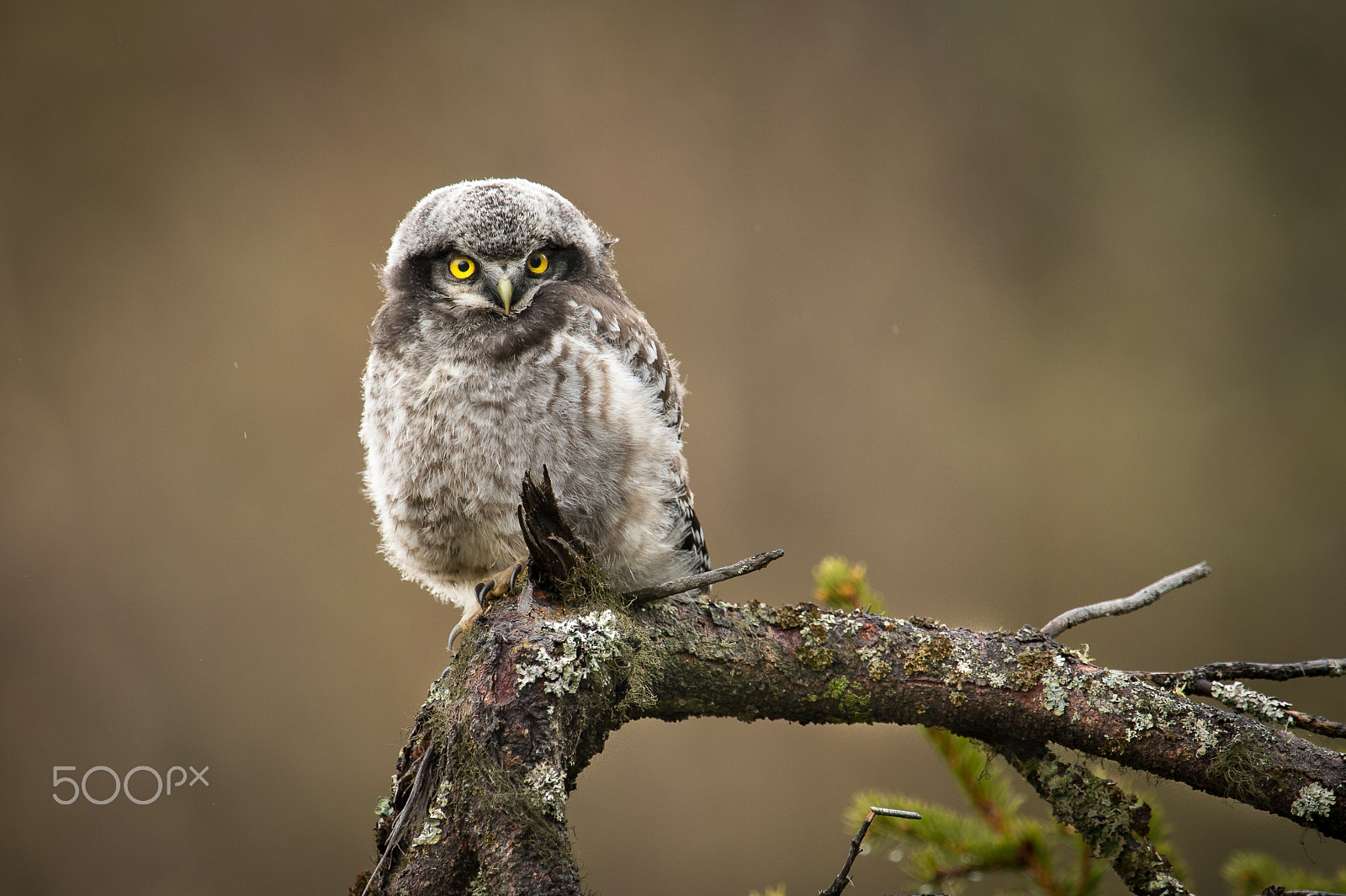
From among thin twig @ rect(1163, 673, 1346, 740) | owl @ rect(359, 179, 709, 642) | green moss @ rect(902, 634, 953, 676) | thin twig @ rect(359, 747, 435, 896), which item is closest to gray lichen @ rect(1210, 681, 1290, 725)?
thin twig @ rect(1163, 673, 1346, 740)

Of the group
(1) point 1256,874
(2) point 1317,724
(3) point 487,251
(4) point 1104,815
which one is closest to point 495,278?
(3) point 487,251

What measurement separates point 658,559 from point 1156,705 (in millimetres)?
977

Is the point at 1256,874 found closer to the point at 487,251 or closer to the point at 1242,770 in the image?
the point at 1242,770

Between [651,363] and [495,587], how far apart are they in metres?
0.57

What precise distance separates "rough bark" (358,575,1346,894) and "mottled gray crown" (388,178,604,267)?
788 millimetres

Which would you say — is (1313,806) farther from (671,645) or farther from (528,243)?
(528,243)

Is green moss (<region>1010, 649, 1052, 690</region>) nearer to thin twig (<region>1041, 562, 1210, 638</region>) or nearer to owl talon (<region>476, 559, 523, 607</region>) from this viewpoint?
thin twig (<region>1041, 562, 1210, 638</region>)

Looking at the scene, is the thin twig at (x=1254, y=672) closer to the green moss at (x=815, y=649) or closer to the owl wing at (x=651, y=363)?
the green moss at (x=815, y=649)

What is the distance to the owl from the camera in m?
1.81

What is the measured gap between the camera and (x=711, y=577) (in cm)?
136

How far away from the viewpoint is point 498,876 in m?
1.09

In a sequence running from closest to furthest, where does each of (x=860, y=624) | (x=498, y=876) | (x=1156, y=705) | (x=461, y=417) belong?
(x=498, y=876) → (x=1156, y=705) → (x=860, y=624) → (x=461, y=417)

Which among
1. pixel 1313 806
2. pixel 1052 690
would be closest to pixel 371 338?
pixel 1052 690

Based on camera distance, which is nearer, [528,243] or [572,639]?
[572,639]
